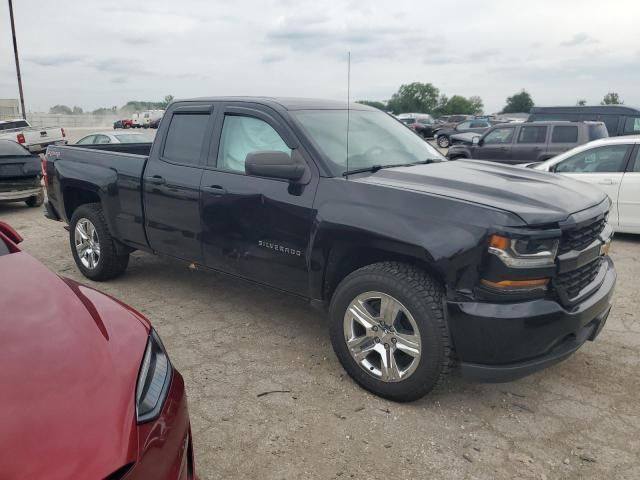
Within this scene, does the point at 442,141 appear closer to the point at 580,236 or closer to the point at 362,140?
the point at 362,140

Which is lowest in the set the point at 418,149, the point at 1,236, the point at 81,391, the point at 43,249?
the point at 43,249

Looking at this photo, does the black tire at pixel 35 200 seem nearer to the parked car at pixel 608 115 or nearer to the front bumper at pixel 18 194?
the front bumper at pixel 18 194

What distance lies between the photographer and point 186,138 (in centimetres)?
433

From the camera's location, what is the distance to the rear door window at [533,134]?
1190 cm

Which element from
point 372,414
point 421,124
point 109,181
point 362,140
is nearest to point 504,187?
point 362,140

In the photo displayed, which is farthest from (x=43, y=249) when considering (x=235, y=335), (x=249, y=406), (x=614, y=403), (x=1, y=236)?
(x=614, y=403)

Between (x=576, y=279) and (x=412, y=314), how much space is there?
3.15 ft

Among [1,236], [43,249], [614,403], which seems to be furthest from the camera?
[43,249]

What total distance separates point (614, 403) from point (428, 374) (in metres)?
1.23

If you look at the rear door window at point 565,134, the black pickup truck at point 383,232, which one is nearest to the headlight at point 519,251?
the black pickup truck at point 383,232

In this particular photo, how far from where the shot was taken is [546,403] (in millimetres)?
3170

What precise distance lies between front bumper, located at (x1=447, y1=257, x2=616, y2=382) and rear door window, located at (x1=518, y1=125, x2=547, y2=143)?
10.1m

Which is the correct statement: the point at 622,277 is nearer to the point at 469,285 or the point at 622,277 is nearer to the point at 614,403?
the point at 614,403

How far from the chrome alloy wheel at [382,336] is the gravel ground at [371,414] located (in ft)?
0.73
